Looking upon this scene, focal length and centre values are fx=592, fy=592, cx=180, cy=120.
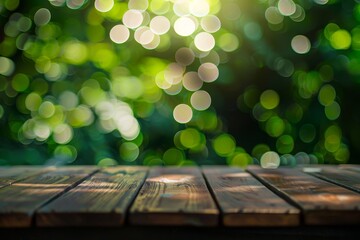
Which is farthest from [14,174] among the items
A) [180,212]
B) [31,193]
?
[180,212]

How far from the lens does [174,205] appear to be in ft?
3.90

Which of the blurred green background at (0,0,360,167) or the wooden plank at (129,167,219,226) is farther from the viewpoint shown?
the blurred green background at (0,0,360,167)

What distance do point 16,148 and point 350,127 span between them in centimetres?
181

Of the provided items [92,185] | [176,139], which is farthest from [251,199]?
[176,139]

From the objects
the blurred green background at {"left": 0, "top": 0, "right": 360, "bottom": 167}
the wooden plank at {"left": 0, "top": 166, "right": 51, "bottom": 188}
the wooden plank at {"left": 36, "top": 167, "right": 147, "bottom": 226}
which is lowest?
the wooden plank at {"left": 0, "top": 166, "right": 51, "bottom": 188}

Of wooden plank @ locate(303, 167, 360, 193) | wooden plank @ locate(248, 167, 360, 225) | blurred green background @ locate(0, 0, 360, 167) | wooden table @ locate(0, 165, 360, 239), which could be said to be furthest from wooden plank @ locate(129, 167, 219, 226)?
blurred green background @ locate(0, 0, 360, 167)

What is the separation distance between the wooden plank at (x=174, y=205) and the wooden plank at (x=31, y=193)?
0.20 m

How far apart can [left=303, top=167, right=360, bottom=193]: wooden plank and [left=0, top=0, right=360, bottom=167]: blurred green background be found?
115 centimetres

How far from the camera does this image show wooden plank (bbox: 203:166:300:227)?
1123 millimetres

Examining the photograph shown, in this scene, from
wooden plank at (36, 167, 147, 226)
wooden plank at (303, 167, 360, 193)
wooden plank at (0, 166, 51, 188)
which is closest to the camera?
wooden plank at (36, 167, 147, 226)

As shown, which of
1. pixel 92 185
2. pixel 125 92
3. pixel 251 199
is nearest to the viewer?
pixel 251 199

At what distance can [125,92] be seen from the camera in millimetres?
3090

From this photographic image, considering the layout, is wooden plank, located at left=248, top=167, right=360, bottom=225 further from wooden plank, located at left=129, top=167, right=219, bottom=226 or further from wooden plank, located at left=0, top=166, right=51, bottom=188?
wooden plank, located at left=0, top=166, right=51, bottom=188

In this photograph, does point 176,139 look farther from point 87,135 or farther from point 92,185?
point 92,185
